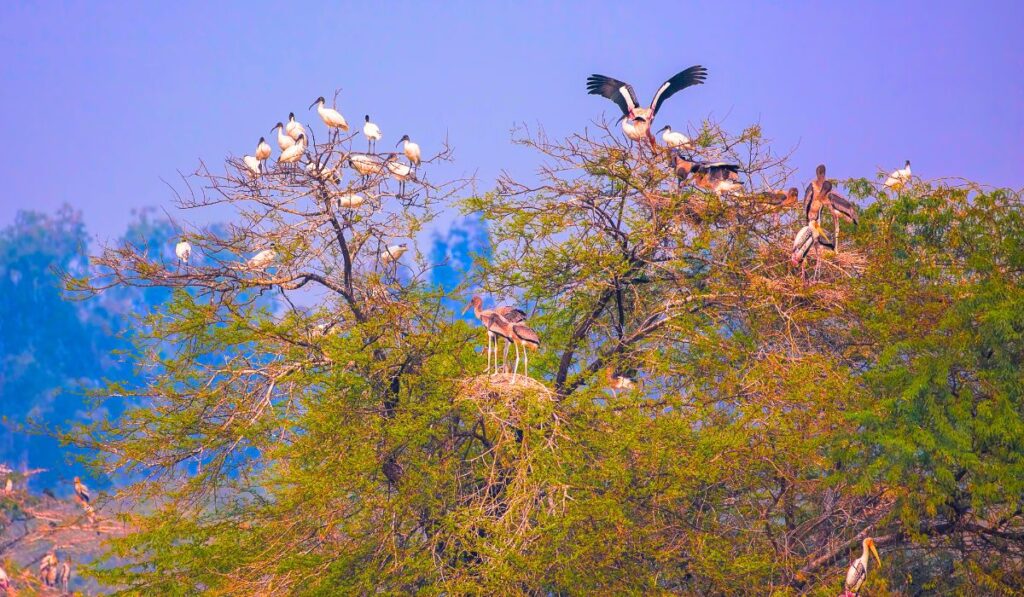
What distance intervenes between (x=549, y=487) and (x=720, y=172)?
16.0 ft

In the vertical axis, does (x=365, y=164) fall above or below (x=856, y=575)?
above

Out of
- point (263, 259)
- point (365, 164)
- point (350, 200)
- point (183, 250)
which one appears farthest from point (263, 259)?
point (183, 250)

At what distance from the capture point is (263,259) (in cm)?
1374

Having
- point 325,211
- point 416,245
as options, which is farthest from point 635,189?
point 325,211

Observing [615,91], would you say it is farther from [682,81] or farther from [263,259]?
[263,259]

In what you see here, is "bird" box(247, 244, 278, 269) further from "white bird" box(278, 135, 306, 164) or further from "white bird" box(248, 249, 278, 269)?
"white bird" box(278, 135, 306, 164)

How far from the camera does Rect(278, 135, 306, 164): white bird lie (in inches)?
531

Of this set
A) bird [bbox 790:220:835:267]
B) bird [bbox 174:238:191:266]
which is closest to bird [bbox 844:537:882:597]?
bird [bbox 790:220:835:267]

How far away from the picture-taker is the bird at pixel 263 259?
1345cm

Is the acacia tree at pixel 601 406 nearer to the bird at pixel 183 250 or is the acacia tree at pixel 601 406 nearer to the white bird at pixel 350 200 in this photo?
the white bird at pixel 350 200

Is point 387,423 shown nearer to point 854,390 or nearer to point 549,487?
point 549,487

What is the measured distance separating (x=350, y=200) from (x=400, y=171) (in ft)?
2.72

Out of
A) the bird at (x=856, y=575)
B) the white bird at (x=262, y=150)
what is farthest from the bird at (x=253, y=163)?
the bird at (x=856, y=575)

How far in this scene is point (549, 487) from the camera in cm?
1145
